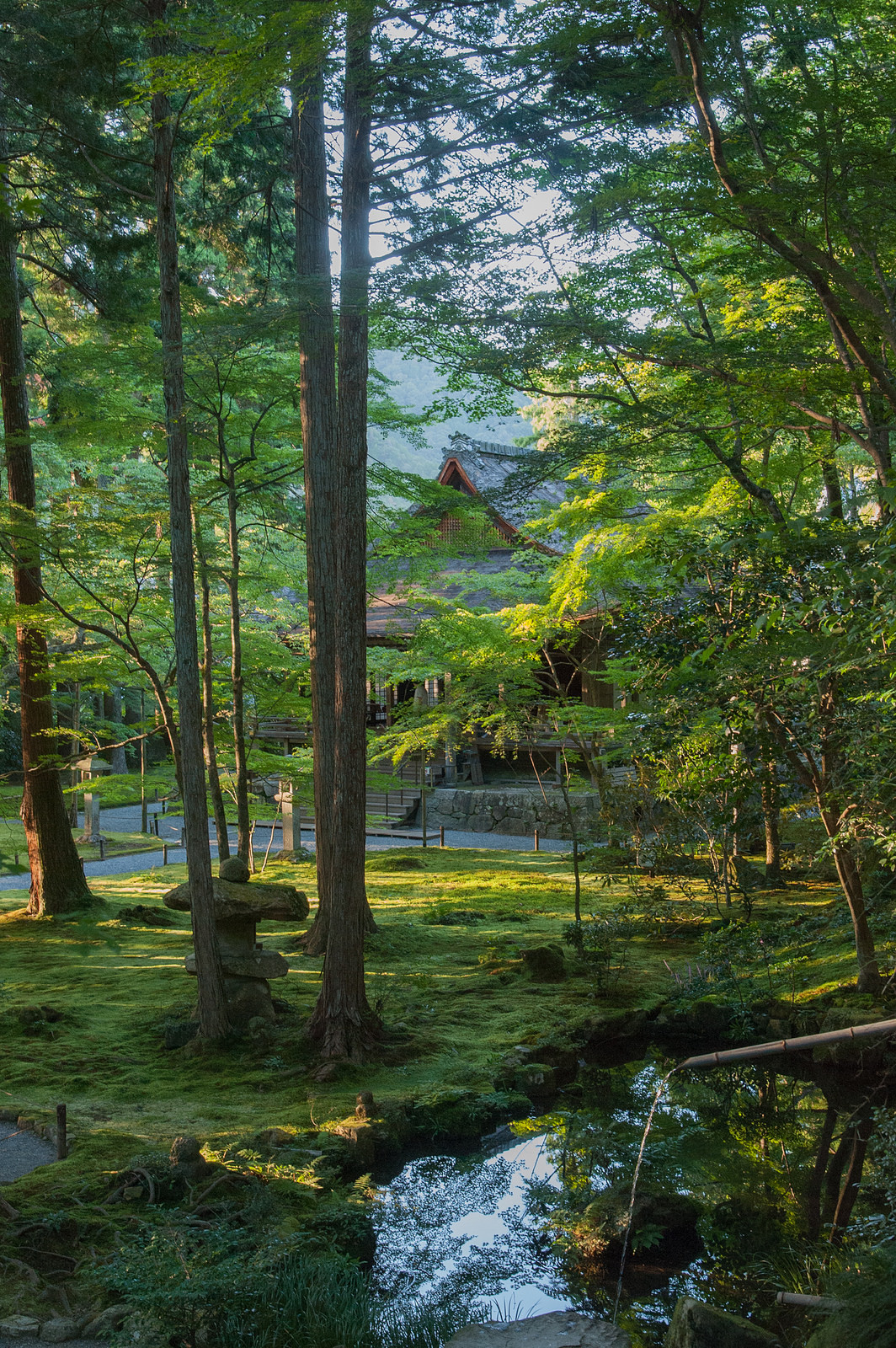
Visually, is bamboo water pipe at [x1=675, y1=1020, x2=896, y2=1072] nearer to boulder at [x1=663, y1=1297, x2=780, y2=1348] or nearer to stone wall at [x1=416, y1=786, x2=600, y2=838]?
boulder at [x1=663, y1=1297, x2=780, y2=1348]

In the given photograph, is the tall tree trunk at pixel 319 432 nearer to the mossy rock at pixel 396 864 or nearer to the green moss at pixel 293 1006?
the green moss at pixel 293 1006

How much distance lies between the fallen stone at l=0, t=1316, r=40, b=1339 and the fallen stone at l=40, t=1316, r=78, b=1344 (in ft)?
0.11

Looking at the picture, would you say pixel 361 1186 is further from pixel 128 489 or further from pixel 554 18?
pixel 128 489

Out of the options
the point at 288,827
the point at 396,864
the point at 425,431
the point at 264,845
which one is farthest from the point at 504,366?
the point at 425,431

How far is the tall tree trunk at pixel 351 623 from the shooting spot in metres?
7.10

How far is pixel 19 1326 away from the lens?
3.73 meters

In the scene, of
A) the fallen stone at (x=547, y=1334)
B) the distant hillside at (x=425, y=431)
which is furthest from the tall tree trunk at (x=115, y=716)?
the distant hillside at (x=425, y=431)

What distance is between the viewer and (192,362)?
920 centimetres

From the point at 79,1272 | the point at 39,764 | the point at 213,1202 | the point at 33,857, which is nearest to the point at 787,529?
the point at 213,1202

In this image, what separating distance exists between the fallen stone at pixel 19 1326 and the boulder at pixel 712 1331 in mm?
2481

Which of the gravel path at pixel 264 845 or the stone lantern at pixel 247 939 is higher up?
the stone lantern at pixel 247 939

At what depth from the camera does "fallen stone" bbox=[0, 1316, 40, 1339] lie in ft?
12.1

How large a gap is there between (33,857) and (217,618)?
13.5 feet

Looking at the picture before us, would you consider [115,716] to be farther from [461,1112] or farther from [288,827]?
[461,1112]
